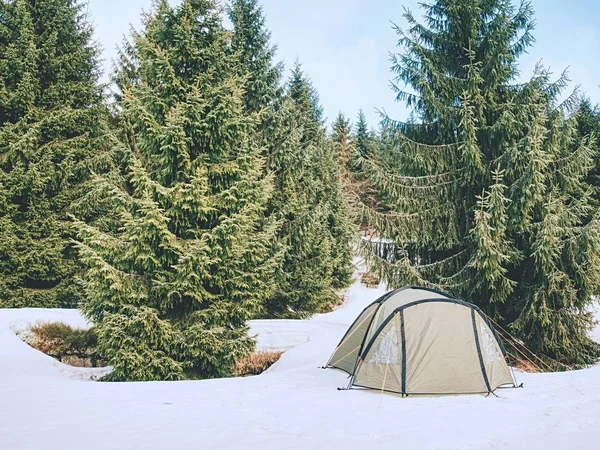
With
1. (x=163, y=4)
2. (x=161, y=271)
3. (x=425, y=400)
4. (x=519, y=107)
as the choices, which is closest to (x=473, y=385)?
(x=425, y=400)

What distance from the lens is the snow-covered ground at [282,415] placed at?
13.9 ft

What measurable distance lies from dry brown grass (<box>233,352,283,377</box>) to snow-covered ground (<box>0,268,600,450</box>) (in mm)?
2308

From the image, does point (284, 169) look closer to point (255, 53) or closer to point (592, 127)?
point (255, 53)

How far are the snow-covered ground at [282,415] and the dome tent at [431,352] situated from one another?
11.8 inches

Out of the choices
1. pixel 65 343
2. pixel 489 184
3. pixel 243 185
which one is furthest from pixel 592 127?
pixel 65 343

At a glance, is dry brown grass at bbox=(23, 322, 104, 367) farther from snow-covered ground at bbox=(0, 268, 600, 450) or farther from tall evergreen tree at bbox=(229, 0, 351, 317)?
tall evergreen tree at bbox=(229, 0, 351, 317)

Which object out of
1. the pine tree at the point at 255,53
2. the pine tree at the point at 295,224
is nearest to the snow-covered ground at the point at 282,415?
the pine tree at the point at 295,224

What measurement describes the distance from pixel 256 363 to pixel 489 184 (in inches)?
293

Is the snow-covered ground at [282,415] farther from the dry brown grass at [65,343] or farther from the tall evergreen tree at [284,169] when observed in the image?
the tall evergreen tree at [284,169]

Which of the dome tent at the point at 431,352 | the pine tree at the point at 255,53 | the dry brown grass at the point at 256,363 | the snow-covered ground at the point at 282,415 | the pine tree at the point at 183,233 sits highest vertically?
the pine tree at the point at 255,53

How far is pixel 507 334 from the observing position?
1011cm

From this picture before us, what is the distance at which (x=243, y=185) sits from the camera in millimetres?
8961

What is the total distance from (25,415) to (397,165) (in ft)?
31.4

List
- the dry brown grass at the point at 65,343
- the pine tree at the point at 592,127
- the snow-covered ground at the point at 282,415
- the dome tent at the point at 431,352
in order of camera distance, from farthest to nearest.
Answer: the pine tree at the point at 592,127, the dry brown grass at the point at 65,343, the dome tent at the point at 431,352, the snow-covered ground at the point at 282,415
